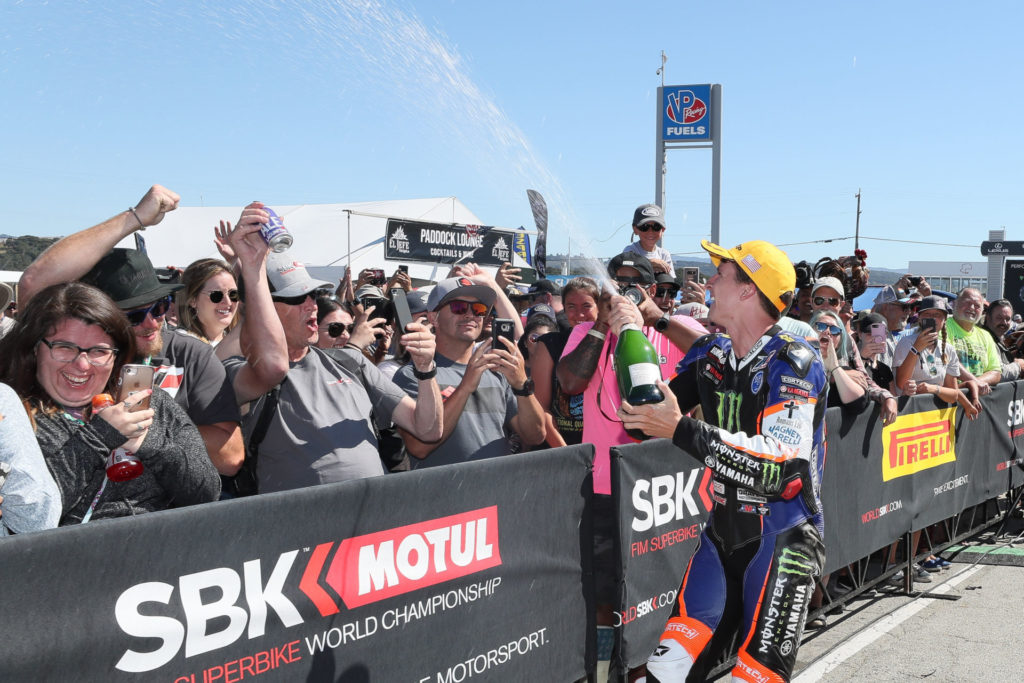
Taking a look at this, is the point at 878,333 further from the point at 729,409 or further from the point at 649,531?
the point at 729,409

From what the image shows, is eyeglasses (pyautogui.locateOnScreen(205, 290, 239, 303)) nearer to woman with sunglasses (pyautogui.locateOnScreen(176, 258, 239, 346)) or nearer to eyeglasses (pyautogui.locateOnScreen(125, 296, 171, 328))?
woman with sunglasses (pyautogui.locateOnScreen(176, 258, 239, 346))

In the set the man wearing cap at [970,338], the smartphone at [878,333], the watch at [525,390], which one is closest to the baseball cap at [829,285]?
the smartphone at [878,333]

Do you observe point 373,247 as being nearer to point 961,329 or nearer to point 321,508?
point 961,329

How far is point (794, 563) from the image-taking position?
341cm

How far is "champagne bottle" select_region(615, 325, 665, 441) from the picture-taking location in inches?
135

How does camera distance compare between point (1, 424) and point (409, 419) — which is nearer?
point (1, 424)

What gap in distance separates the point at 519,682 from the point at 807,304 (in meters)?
4.19

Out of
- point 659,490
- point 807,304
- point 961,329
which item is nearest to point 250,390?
point 659,490

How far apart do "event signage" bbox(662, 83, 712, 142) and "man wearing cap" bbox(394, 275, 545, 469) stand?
16405mm

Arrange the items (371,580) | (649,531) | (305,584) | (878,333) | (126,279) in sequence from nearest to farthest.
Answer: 1. (305,584)
2. (371,580)
3. (126,279)
4. (649,531)
5. (878,333)

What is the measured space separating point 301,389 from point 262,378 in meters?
0.28

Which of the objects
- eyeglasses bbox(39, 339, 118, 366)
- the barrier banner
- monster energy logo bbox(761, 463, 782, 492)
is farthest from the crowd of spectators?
monster energy logo bbox(761, 463, 782, 492)

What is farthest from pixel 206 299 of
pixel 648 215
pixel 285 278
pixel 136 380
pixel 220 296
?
pixel 648 215

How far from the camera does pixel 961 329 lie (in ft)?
29.0
